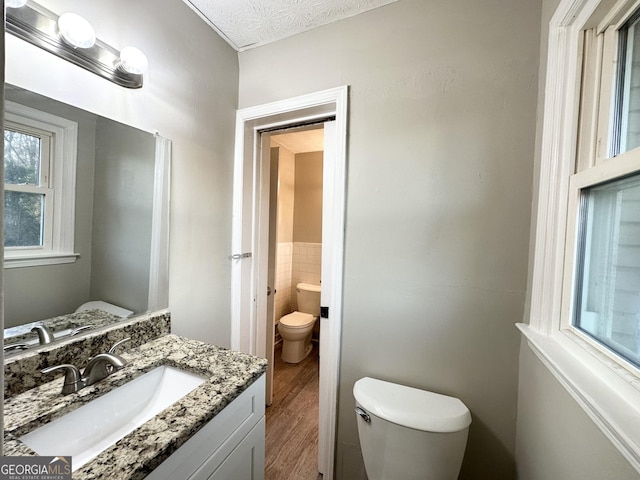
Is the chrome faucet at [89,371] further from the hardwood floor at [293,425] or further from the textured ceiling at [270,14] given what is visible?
the textured ceiling at [270,14]

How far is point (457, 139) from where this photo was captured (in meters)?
1.08

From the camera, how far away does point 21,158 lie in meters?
0.76

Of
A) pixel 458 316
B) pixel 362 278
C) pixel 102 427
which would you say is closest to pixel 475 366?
pixel 458 316

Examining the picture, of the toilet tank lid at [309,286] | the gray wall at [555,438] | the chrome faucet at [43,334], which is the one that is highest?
the chrome faucet at [43,334]

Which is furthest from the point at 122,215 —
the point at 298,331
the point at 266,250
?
the point at 298,331

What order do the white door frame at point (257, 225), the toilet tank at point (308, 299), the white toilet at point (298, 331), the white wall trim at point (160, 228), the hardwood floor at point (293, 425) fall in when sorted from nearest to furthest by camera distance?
the white wall trim at point (160, 228) → the white door frame at point (257, 225) → the hardwood floor at point (293, 425) → the white toilet at point (298, 331) → the toilet tank at point (308, 299)

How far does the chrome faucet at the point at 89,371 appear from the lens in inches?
29.7

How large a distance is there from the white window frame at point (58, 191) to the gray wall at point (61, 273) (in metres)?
0.01

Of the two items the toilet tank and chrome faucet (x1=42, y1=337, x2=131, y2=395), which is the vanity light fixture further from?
the toilet tank

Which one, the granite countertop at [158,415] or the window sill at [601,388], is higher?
the window sill at [601,388]

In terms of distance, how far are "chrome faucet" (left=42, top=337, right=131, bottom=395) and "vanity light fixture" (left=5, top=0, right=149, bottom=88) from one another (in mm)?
973

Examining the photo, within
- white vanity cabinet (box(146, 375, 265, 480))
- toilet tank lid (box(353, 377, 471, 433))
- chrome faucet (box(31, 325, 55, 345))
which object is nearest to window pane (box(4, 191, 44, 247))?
chrome faucet (box(31, 325, 55, 345))

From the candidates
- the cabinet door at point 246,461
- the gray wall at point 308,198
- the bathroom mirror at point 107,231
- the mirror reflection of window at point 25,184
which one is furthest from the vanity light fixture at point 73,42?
the gray wall at point 308,198

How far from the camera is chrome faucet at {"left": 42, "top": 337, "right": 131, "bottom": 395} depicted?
75 centimetres
